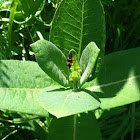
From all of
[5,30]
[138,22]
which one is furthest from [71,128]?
[138,22]

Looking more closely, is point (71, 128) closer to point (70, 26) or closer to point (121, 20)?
point (70, 26)

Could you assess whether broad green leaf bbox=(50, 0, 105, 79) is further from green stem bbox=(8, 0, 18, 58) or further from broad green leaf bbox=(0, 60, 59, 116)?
green stem bbox=(8, 0, 18, 58)

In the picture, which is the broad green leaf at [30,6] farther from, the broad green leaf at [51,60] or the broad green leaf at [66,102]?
the broad green leaf at [66,102]

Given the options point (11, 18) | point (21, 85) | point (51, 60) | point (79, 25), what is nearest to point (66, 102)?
point (51, 60)

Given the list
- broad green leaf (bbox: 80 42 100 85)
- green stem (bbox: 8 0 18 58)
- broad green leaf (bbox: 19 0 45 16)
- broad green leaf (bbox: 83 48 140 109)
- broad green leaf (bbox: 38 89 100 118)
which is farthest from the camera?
broad green leaf (bbox: 19 0 45 16)

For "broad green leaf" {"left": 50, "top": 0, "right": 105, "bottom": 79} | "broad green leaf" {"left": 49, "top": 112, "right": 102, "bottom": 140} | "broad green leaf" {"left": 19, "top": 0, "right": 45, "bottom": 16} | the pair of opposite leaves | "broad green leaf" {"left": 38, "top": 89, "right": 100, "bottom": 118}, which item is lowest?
"broad green leaf" {"left": 49, "top": 112, "right": 102, "bottom": 140}

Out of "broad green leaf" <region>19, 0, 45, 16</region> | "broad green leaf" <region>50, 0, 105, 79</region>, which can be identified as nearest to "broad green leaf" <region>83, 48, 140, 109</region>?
"broad green leaf" <region>50, 0, 105, 79</region>

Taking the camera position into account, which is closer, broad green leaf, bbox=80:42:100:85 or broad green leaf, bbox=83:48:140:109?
broad green leaf, bbox=80:42:100:85
